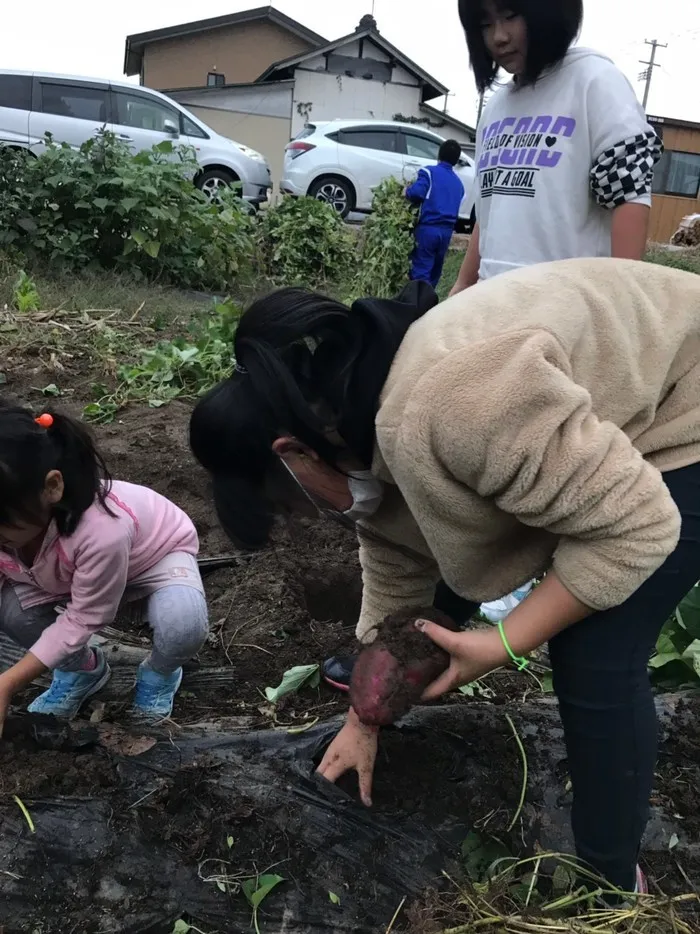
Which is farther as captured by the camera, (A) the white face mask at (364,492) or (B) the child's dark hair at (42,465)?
(B) the child's dark hair at (42,465)

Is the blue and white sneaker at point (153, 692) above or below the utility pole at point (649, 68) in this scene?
below

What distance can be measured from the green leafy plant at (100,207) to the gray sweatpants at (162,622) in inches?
201

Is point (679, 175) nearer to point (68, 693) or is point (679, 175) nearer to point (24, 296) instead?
point (24, 296)

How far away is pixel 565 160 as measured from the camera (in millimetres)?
1951

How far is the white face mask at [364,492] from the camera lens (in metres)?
1.33

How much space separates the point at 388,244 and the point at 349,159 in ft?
18.0

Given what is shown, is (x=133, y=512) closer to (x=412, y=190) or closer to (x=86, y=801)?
(x=86, y=801)

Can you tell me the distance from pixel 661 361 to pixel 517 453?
31 cm

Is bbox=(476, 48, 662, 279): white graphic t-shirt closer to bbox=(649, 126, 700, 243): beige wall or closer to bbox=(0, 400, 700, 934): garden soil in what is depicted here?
bbox=(0, 400, 700, 934): garden soil

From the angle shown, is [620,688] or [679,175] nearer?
[620,688]

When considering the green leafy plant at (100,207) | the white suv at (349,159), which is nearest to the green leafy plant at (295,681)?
the green leafy plant at (100,207)

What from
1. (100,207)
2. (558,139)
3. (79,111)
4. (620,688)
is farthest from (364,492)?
Result: (79,111)

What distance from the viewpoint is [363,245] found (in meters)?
8.53

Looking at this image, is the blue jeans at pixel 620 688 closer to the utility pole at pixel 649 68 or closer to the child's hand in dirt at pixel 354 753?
the child's hand in dirt at pixel 354 753
